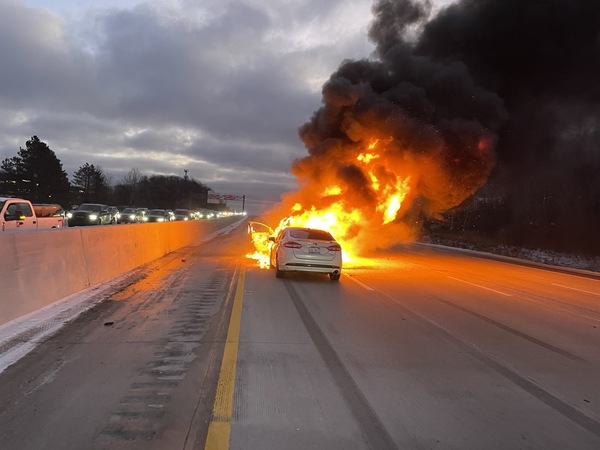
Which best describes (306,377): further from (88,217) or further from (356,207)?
(88,217)

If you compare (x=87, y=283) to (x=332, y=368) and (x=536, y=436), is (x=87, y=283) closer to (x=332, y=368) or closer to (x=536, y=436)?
(x=332, y=368)

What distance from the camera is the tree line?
70938 millimetres

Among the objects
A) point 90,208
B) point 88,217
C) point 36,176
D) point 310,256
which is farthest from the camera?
point 36,176

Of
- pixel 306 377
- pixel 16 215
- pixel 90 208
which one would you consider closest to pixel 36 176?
pixel 90 208

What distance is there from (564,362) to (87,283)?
336 inches

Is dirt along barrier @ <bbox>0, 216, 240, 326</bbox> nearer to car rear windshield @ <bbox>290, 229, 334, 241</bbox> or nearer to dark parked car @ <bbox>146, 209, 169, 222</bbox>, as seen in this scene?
car rear windshield @ <bbox>290, 229, 334, 241</bbox>

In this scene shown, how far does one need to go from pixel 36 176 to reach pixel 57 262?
230 feet

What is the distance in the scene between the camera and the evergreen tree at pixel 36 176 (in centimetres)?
7062

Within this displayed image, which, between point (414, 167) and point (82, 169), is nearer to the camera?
point (414, 167)

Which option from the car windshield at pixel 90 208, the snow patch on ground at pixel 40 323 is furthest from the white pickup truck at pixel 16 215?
the car windshield at pixel 90 208

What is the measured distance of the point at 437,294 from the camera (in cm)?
1116

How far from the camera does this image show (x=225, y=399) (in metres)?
4.44

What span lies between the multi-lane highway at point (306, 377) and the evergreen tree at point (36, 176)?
6955 cm

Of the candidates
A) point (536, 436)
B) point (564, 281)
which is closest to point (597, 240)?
point (564, 281)
